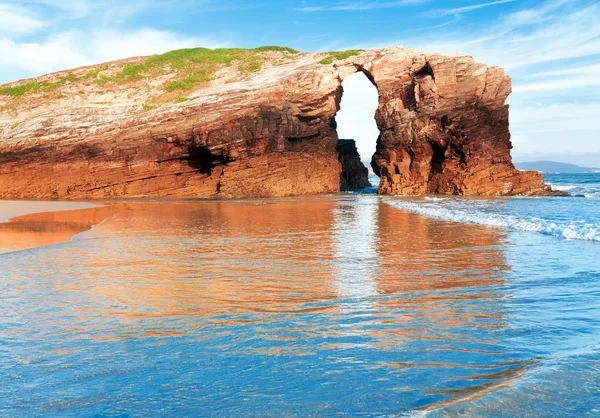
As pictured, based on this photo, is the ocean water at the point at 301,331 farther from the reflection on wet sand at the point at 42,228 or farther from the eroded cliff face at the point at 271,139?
the eroded cliff face at the point at 271,139

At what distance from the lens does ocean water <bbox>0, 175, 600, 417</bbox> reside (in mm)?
2895

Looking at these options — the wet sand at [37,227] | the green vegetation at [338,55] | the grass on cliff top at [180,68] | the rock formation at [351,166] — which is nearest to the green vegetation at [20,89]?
the grass on cliff top at [180,68]

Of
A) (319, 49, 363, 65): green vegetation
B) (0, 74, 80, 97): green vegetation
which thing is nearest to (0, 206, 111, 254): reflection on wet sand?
(319, 49, 363, 65): green vegetation

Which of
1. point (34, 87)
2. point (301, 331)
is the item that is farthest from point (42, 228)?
point (34, 87)

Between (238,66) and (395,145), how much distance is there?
11703mm

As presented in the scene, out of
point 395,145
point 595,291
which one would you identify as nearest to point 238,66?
point 395,145

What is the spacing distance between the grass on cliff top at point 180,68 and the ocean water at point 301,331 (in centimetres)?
2654

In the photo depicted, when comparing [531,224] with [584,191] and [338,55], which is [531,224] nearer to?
[338,55]

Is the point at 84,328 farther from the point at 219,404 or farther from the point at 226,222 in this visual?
the point at 226,222

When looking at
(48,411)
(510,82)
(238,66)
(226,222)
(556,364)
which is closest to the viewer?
(48,411)

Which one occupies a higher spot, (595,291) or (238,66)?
(238,66)

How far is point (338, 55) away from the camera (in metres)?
32.3

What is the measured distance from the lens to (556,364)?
3.32m

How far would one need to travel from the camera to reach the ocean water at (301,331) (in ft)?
9.50
